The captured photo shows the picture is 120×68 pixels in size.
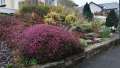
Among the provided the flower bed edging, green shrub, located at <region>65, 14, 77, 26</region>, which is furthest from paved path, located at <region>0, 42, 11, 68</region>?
green shrub, located at <region>65, 14, 77, 26</region>

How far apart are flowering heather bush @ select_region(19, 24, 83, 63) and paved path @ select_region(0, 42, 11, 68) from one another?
1.59 ft

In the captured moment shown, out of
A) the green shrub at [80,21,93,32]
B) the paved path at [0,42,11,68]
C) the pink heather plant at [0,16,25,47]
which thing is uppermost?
the pink heather plant at [0,16,25,47]

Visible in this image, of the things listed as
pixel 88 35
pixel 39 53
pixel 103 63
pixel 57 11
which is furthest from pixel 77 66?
pixel 57 11

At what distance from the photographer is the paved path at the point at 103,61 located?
9699mm

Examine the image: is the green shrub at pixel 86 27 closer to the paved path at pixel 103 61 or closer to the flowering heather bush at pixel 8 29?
the paved path at pixel 103 61

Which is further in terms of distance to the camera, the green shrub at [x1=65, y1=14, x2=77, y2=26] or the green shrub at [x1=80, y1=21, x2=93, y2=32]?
the green shrub at [x1=65, y1=14, x2=77, y2=26]

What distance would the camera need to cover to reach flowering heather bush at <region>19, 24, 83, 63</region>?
841cm

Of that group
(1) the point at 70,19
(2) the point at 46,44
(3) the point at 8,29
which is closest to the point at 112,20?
(1) the point at 70,19

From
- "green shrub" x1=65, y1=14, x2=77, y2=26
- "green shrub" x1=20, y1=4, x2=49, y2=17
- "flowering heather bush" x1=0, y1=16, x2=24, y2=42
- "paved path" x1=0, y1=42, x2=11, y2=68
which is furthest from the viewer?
"green shrub" x1=20, y1=4, x2=49, y2=17

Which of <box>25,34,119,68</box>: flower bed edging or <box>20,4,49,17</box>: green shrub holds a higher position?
<box>20,4,49,17</box>: green shrub

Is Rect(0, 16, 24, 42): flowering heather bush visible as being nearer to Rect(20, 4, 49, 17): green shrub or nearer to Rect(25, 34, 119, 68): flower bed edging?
Rect(25, 34, 119, 68): flower bed edging

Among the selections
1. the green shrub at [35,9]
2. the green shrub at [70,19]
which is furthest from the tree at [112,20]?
the green shrub at [35,9]

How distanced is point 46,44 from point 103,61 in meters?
2.65

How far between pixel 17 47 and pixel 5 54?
39 cm
